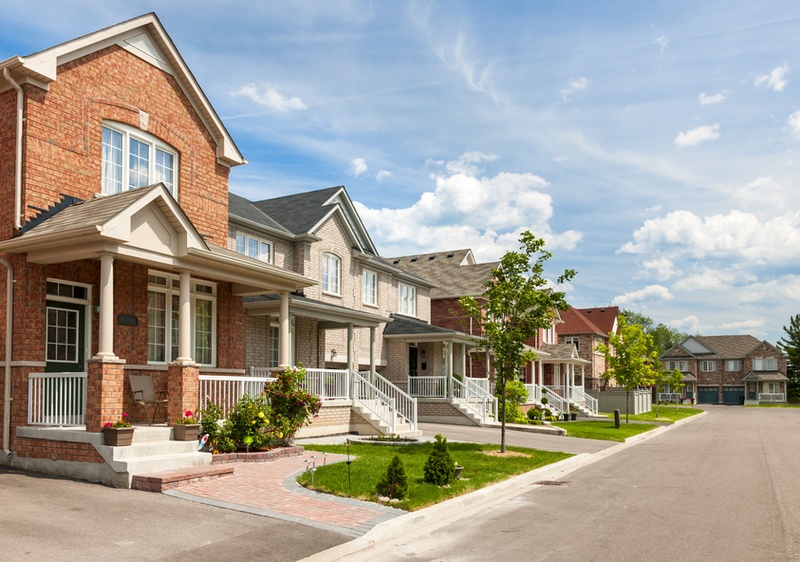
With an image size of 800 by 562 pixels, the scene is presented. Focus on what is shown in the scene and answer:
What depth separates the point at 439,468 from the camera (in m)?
12.5

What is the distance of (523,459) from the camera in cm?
1741

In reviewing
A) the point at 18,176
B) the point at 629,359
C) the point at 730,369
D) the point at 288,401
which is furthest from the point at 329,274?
the point at 730,369

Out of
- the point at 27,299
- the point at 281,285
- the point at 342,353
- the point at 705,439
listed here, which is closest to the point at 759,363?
the point at 705,439

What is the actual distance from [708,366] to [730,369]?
2.85 metres

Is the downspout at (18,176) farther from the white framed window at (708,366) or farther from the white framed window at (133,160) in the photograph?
the white framed window at (708,366)

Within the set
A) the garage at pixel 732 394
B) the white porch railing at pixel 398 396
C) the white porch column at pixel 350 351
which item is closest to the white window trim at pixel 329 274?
the white porch railing at pixel 398 396

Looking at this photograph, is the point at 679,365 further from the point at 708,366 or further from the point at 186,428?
the point at 186,428

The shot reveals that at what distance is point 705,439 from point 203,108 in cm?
2223

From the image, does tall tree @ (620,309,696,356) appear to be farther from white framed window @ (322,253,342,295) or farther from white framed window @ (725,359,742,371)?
white framed window @ (322,253,342,295)

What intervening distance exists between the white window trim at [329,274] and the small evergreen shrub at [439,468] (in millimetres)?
14913

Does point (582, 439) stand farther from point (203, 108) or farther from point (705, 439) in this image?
point (203, 108)

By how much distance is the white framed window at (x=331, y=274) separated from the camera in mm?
27328

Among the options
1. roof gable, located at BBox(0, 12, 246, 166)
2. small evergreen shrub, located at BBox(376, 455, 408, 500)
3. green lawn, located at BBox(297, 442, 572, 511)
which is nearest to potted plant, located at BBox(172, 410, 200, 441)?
green lawn, located at BBox(297, 442, 572, 511)

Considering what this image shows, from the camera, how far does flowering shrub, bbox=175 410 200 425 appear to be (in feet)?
45.8
